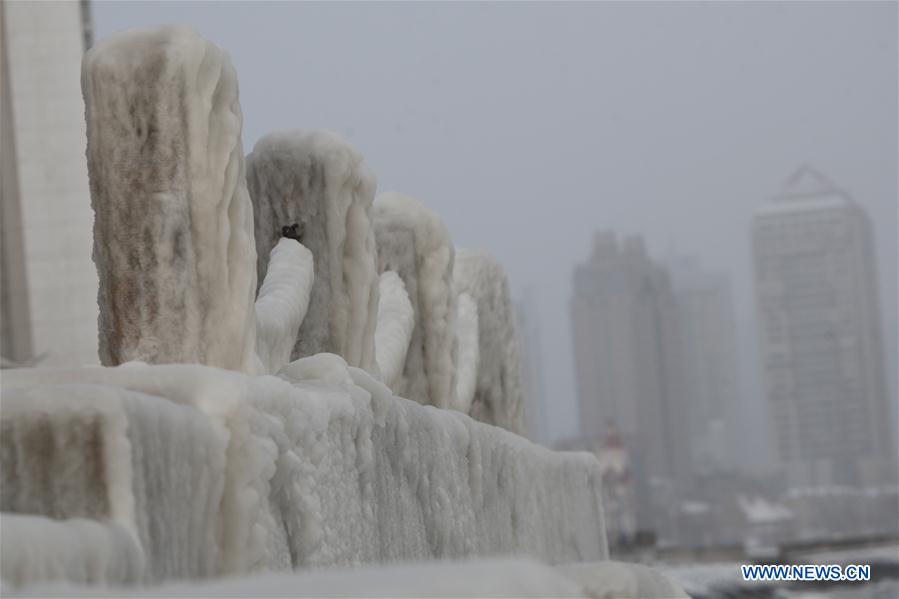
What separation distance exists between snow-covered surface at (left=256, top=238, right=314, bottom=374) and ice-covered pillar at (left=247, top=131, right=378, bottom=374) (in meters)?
0.09

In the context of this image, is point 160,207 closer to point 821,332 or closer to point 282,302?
point 282,302

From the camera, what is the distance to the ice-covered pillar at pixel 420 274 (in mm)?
6496

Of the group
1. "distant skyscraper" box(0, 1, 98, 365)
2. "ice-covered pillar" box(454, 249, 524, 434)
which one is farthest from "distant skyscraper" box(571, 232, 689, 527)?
"ice-covered pillar" box(454, 249, 524, 434)

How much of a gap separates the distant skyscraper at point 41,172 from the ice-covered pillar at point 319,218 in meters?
17.5

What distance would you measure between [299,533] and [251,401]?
0.36 meters

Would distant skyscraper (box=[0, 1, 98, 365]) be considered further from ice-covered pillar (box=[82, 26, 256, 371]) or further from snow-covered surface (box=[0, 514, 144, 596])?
snow-covered surface (box=[0, 514, 144, 596])

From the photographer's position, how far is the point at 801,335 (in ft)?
413

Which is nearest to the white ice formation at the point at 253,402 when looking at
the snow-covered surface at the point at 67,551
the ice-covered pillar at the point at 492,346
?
the snow-covered surface at the point at 67,551

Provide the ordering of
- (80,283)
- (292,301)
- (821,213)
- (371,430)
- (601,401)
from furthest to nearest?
(821,213) → (601,401) → (80,283) → (292,301) → (371,430)

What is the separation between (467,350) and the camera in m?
7.58

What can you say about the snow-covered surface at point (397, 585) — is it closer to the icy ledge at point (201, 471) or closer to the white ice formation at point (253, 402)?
the white ice formation at point (253, 402)

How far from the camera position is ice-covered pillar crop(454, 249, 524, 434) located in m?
7.84

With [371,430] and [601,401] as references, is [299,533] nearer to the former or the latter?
[371,430]

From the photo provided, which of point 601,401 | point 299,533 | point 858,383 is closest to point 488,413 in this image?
point 299,533
